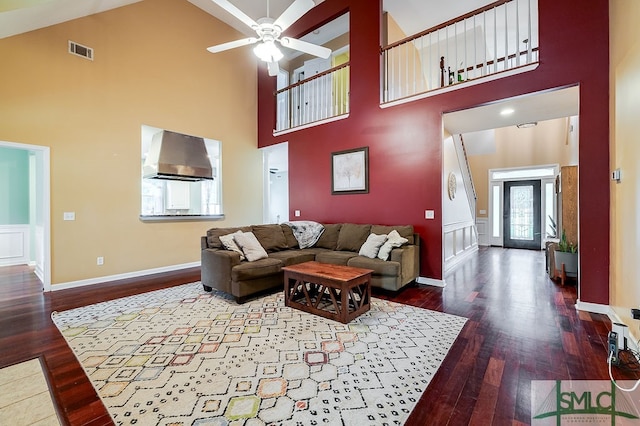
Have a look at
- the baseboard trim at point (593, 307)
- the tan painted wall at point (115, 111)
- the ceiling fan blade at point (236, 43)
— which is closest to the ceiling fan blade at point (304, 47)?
the ceiling fan blade at point (236, 43)

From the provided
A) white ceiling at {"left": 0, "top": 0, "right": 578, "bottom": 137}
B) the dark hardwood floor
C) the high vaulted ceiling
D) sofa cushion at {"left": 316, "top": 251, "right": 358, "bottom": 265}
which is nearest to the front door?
→ the dark hardwood floor

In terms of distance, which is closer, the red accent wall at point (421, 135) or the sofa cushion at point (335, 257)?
the red accent wall at point (421, 135)

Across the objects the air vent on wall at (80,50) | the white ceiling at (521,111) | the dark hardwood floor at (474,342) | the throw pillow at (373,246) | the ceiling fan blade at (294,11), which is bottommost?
the dark hardwood floor at (474,342)

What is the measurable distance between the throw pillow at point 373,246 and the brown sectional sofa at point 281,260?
0.26ft

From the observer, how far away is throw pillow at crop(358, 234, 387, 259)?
4.08 meters

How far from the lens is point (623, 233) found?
262cm

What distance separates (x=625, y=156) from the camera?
2549mm

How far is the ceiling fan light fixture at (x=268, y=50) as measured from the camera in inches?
139

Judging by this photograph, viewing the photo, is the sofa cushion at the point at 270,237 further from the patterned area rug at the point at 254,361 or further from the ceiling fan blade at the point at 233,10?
the ceiling fan blade at the point at 233,10

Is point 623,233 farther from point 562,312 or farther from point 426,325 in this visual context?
point 426,325

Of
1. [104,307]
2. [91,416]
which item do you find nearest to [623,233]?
[91,416]

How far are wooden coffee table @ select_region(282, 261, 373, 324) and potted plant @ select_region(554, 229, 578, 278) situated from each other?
3.32m

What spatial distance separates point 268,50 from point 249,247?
2.64 metres

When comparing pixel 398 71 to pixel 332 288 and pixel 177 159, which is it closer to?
pixel 177 159
